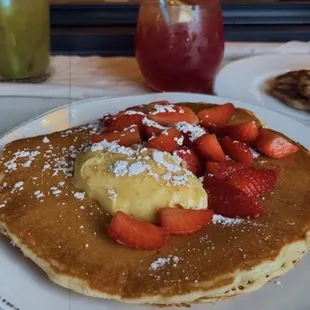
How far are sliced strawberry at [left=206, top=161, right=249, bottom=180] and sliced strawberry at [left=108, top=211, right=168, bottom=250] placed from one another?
0.17 m

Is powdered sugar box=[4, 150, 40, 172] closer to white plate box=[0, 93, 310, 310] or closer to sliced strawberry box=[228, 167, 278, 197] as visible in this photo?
white plate box=[0, 93, 310, 310]

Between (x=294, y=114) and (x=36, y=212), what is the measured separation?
2.30ft

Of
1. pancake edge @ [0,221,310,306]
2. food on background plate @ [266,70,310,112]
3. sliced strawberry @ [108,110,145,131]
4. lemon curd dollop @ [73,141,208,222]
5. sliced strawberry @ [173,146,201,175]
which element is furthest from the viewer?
food on background plate @ [266,70,310,112]

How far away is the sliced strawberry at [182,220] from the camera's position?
3.14 feet

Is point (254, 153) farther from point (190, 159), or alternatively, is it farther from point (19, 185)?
point (19, 185)

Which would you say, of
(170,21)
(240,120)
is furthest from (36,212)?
Result: (170,21)

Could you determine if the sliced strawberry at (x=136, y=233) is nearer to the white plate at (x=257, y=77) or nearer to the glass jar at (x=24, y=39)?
the white plate at (x=257, y=77)

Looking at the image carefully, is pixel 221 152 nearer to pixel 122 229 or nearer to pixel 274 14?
pixel 122 229

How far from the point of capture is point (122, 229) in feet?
3.06

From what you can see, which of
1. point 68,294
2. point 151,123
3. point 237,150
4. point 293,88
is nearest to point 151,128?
point 151,123

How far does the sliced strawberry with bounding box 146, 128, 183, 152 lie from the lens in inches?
43.8

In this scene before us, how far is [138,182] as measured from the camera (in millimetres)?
995

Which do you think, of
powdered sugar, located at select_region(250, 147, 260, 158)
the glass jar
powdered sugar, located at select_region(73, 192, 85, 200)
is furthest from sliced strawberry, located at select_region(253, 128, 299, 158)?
the glass jar

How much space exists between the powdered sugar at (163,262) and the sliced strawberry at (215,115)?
0.40 meters
